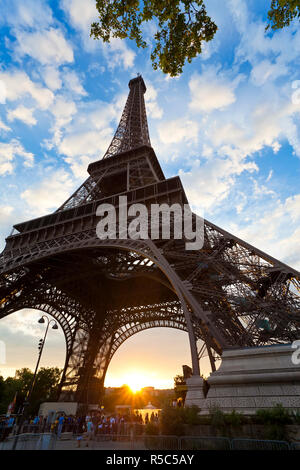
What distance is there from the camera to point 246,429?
26.7ft

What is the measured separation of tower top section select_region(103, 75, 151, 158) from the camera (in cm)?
3872

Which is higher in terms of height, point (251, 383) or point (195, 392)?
point (251, 383)

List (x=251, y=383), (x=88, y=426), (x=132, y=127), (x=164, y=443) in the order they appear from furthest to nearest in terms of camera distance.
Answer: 1. (x=132, y=127)
2. (x=88, y=426)
3. (x=251, y=383)
4. (x=164, y=443)

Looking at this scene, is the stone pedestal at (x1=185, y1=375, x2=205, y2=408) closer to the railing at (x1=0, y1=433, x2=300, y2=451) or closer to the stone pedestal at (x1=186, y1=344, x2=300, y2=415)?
the stone pedestal at (x1=186, y1=344, x2=300, y2=415)

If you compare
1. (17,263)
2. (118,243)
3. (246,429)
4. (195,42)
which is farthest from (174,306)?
(195,42)

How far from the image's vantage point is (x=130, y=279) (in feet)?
104

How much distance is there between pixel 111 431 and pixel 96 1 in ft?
58.0

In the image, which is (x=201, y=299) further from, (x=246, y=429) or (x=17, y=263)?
(x=17, y=263)

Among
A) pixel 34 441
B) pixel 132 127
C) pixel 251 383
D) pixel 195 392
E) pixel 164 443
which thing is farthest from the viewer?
pixel 132 127

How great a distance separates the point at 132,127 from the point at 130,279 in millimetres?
27018

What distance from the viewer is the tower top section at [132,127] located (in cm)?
3872

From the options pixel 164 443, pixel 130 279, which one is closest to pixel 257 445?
pixel 164 443

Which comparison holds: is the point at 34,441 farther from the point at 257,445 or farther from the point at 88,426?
the point at 257,445
